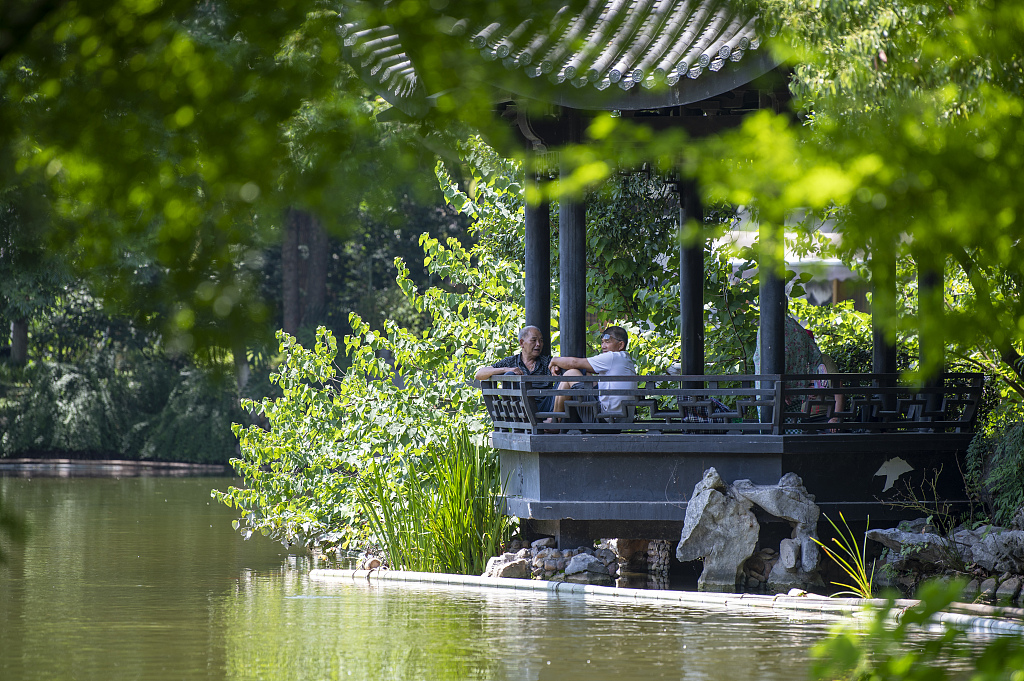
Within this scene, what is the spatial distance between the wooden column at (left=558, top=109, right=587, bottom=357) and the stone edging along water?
7.36ft

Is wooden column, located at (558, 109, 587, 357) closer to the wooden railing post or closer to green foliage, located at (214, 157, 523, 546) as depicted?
green foliage, located at (214, 157, 523, 546)

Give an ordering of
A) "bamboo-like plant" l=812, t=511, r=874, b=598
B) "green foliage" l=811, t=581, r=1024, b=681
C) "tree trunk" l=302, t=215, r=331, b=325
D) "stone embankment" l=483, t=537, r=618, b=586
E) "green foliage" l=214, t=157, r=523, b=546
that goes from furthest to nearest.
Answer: "tree trunk" l=302, t=215, r=331, b=325 < "green foliage" l=214, t=157, r=523, b=546 < "stone embankment" l=483, t=537, r=618, b=586 < "bamboo-like plant" l=812, t=511, r=874, b=598 < "green foliage" l=811, t=581, r=1024, b=681

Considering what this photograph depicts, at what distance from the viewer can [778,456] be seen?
9961 millimetres

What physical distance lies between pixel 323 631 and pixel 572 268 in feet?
14.0

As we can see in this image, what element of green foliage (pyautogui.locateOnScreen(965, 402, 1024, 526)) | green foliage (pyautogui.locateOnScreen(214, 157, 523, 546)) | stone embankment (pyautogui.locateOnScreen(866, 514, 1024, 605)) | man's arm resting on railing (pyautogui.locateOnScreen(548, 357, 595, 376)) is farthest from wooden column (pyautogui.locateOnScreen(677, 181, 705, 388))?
stone embankment (pyautogui.locateOnScreen(866, 514, 1024, 605))

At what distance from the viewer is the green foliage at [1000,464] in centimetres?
969

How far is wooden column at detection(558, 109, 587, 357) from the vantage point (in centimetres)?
1101

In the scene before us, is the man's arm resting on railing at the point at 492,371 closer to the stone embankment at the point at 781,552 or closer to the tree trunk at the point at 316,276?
the stone embankment at the point at 781,552

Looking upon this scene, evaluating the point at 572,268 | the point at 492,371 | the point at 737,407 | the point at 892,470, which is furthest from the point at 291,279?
the point at 892,470

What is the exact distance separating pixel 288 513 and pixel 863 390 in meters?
5.83

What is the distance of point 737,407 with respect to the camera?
1004 centimetres

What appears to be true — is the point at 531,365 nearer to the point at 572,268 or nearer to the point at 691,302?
the point at 572,268

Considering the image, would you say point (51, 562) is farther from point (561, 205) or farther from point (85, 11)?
point (85, 11)

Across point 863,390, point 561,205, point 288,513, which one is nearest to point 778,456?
point 863,390
